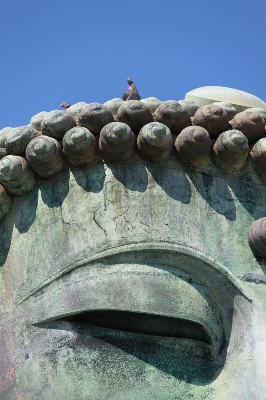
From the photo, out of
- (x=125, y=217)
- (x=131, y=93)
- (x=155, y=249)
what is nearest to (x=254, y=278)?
(x=155, y=249)

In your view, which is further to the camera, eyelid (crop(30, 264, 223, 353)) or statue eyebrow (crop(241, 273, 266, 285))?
statue eyebrow (crop(241, 273, 266, 285))

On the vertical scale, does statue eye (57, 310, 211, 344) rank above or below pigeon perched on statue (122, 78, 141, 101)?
below

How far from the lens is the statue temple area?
585cm

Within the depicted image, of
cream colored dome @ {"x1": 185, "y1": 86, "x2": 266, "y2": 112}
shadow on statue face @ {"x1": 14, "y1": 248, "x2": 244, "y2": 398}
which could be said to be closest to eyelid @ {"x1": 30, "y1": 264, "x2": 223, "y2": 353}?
shadow on statue face @ {"x1": 14, "y1": 248, "x2": 244, "y2": 398}

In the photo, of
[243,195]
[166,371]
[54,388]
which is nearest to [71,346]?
[54,388]

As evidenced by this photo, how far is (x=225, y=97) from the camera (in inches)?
271

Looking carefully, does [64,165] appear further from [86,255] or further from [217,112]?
[217,112]

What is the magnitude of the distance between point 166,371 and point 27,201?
5.59 ft

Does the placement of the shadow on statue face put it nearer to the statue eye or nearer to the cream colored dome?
the statue eye

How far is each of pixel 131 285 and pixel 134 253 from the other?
25 centimetres

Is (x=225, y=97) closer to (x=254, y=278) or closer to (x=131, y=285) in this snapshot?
(x=254, y=278)

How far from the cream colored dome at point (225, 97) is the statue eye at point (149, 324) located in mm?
1857

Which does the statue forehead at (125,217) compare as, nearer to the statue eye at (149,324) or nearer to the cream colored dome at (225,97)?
the statue eye at (149,324)

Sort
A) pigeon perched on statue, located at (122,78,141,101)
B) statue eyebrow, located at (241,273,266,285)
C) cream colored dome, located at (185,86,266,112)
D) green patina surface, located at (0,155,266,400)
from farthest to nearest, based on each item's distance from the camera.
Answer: pigeon perched on statue, located at (122,78,141,101) → cream colored dome, located at (185,86,266,112) → statue eyebrow, located at (241,273,266,285) → green patina surface, located at (0,155,266,400)
